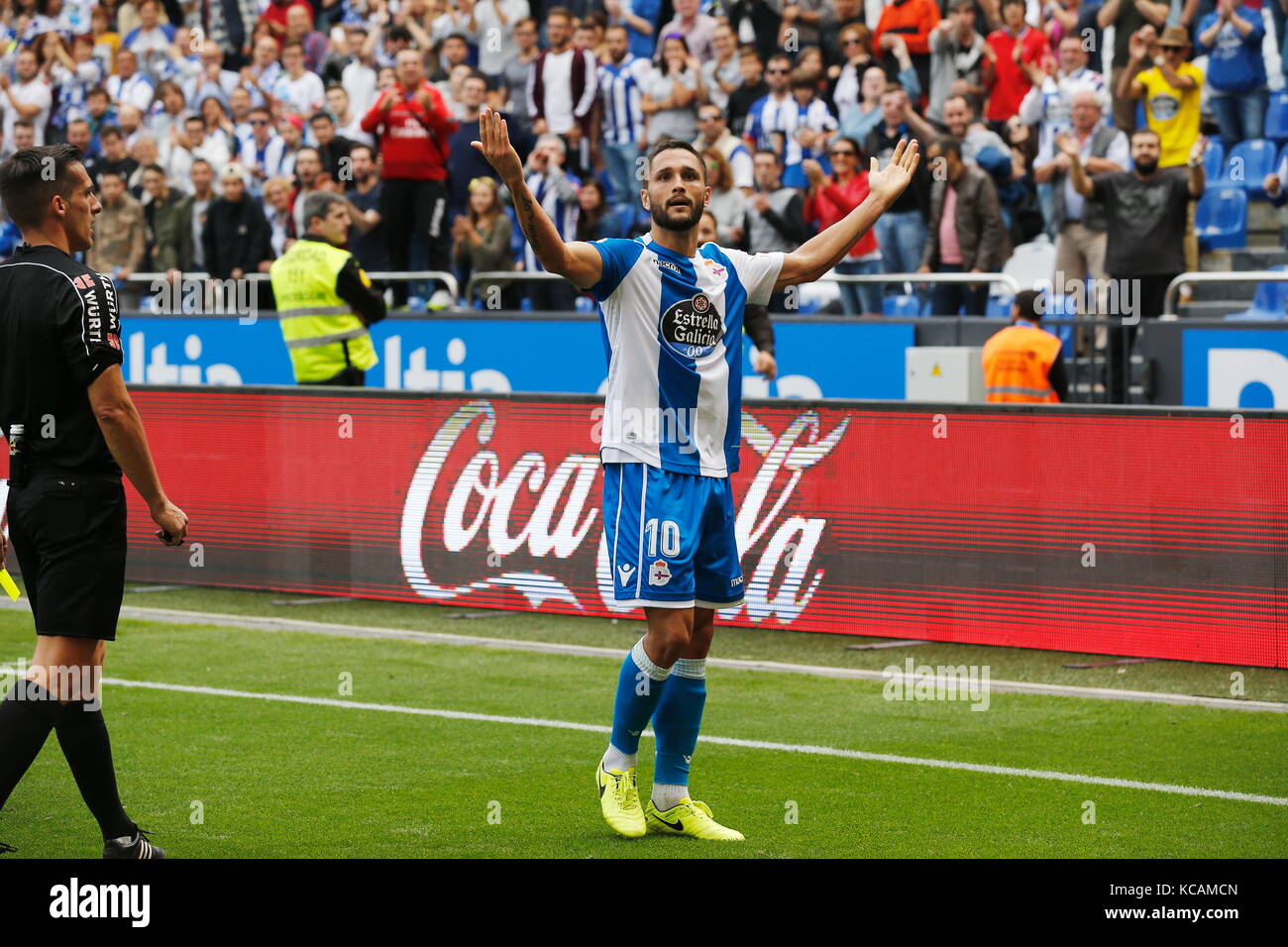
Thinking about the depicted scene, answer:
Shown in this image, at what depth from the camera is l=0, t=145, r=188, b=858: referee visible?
→ 584 centimetres

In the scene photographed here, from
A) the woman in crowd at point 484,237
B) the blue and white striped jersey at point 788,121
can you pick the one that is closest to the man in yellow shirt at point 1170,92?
the blue and white striped jersey at point 788,121

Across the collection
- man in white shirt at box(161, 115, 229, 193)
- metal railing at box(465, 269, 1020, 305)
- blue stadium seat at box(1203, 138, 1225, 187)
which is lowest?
metal railing at box(465, 269, 1020, 305)

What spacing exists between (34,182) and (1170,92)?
11.8 meters

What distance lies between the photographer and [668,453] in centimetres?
650

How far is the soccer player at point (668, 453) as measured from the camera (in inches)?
255

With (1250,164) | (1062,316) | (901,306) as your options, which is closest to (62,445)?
(1062,316)

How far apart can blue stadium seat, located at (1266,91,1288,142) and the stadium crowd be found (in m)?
0.10

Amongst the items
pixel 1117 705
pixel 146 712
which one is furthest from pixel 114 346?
pixel 1117 705

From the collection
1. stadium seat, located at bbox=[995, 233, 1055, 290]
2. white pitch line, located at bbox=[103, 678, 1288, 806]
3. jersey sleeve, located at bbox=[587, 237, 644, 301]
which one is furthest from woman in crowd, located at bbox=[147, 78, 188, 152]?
jersey sleeve, located at bbox=[587, 237, 644, 301]

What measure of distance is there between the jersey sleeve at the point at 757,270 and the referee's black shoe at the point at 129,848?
2.81m

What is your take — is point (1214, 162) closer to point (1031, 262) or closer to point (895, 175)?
point (1031, 262)

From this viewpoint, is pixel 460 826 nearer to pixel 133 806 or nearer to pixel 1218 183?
pixel 133 806

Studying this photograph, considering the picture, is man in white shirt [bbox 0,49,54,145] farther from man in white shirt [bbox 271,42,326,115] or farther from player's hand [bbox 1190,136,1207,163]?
player's hand [bbox 1190,136,1207,163]
